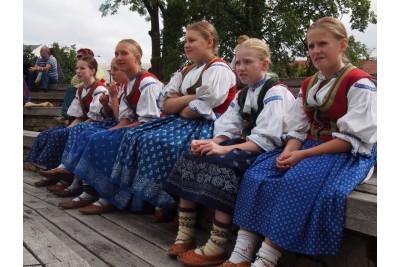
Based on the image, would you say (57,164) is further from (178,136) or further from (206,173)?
→ (206,173)

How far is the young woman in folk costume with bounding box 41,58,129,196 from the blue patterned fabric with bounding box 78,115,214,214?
0.50 meters

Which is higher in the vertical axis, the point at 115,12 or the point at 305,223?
the point at 115,12

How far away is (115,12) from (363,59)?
8874 mm

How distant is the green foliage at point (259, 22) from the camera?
14.1 m

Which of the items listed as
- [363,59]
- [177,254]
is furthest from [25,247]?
[363,59]

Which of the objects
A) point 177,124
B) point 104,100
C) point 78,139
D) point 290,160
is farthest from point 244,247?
point 104,100

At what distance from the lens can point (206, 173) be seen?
234 centimetres

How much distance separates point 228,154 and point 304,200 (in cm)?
55

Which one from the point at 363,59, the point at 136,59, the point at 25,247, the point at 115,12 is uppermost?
the point at 115,12

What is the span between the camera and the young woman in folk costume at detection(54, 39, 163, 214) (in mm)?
3442

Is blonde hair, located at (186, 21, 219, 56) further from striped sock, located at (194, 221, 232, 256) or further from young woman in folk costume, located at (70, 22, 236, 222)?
striped sock, located at (194, 221, 232, 256)

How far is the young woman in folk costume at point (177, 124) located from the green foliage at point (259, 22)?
10.8 m

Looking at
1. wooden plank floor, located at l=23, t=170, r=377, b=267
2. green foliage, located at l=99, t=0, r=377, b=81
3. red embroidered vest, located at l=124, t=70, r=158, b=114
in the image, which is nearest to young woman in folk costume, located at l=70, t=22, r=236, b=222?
wooden plank floor, located at l=23, t=170, r=377, b=267

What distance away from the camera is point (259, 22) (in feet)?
48.5
